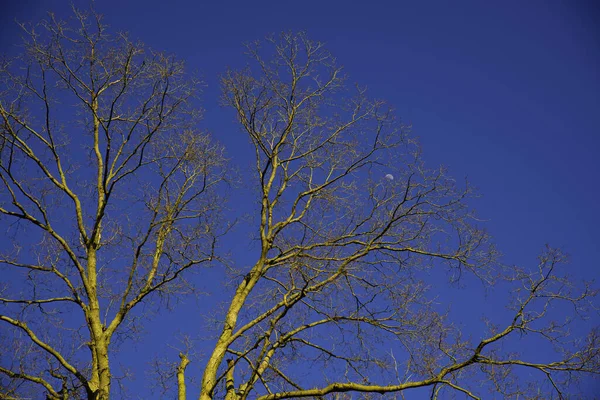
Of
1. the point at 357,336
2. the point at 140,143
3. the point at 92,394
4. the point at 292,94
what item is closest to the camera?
the point at 92,394

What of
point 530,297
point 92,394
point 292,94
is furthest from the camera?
point 292,94

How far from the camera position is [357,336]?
400 inches

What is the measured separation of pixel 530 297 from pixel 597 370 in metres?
1.23

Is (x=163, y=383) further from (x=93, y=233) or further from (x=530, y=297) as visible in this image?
(x=530, y=297)

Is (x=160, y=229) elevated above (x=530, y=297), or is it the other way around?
(x=160, y=229)

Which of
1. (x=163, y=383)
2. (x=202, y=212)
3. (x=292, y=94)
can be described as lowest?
(x=163, y=383)

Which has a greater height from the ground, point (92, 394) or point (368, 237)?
point (368, 237)

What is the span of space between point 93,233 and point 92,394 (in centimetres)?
249

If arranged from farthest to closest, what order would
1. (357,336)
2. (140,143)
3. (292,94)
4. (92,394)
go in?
(292,94)
(140,143)
(357,336)
(92,394)

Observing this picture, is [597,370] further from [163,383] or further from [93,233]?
[93,233]

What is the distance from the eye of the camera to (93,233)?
10.2m

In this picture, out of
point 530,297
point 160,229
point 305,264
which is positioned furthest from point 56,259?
point 530,297

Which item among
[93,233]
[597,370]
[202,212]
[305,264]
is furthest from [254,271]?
[597,370]

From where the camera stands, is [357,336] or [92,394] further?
[357,336]
